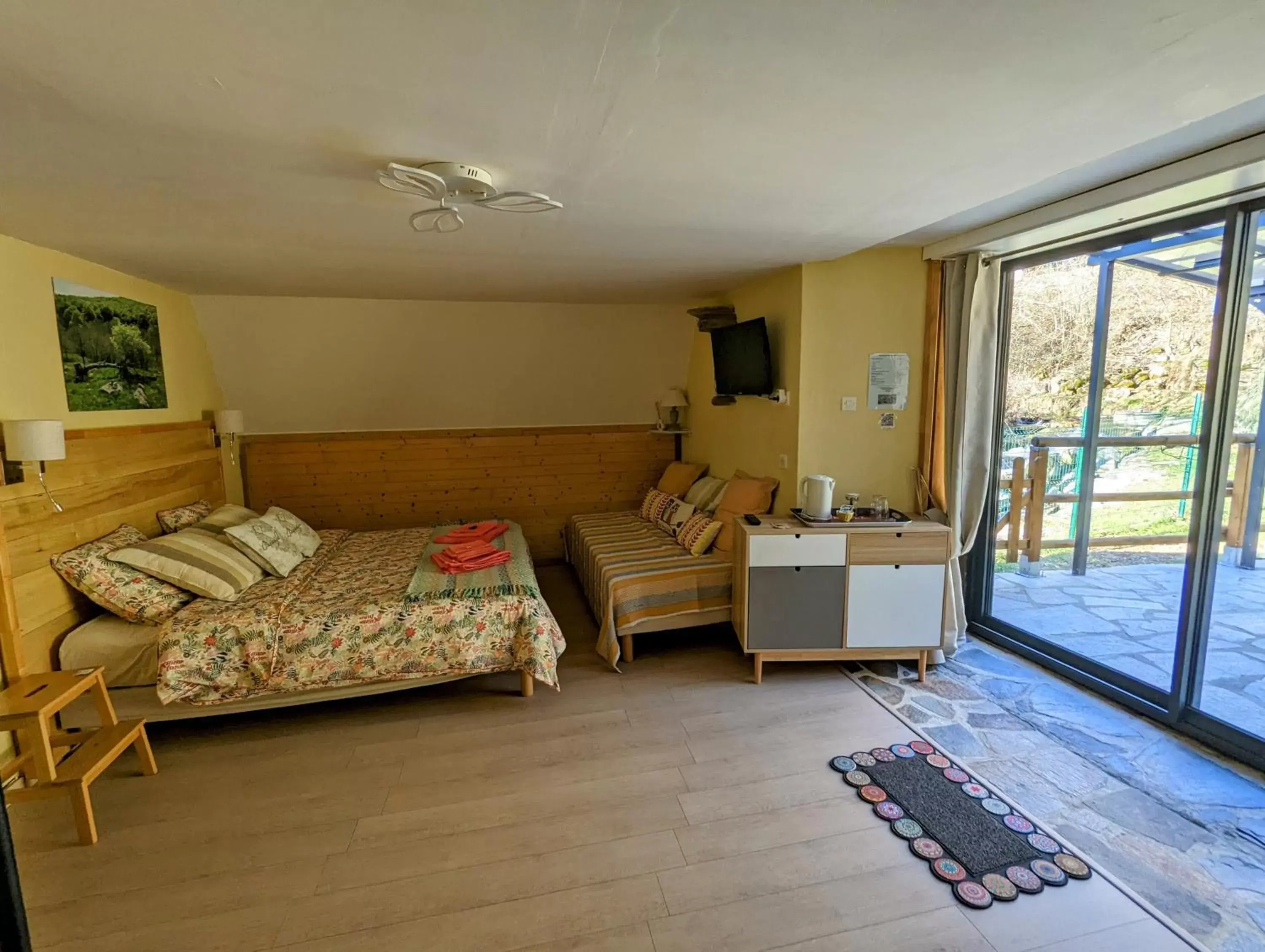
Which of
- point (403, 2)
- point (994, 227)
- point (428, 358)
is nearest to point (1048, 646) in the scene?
point (994, 227)

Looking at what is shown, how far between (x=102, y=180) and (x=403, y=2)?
1.63m

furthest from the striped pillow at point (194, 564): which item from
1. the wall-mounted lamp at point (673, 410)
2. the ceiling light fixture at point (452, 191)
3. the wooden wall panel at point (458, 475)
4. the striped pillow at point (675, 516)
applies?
the wall-mounted lamp at point (673, 410)

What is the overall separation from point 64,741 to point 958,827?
136 inches

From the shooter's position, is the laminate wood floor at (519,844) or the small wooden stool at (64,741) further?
the small wooden stool at (64,741)

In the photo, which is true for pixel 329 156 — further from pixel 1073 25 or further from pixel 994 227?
pixel 994 227

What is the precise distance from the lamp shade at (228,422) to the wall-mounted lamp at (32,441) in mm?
1804

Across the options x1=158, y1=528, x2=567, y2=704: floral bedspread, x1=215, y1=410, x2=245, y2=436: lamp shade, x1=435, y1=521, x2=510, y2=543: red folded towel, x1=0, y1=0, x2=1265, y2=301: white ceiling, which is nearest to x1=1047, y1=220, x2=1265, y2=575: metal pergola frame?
x1=0, y1=0, x2=1265, y2=301: white ceiling

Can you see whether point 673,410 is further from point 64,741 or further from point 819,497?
point 64,741

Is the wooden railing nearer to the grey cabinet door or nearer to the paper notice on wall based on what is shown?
the paper notice on wall

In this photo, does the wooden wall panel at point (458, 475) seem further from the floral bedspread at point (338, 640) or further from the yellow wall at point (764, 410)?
the floral bedspread at point (338, 640)

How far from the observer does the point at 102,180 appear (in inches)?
78.2

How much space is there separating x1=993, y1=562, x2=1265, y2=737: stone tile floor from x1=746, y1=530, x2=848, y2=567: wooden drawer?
1.34 metres

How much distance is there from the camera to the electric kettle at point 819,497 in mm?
3143

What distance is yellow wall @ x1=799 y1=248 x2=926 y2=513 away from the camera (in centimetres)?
337
